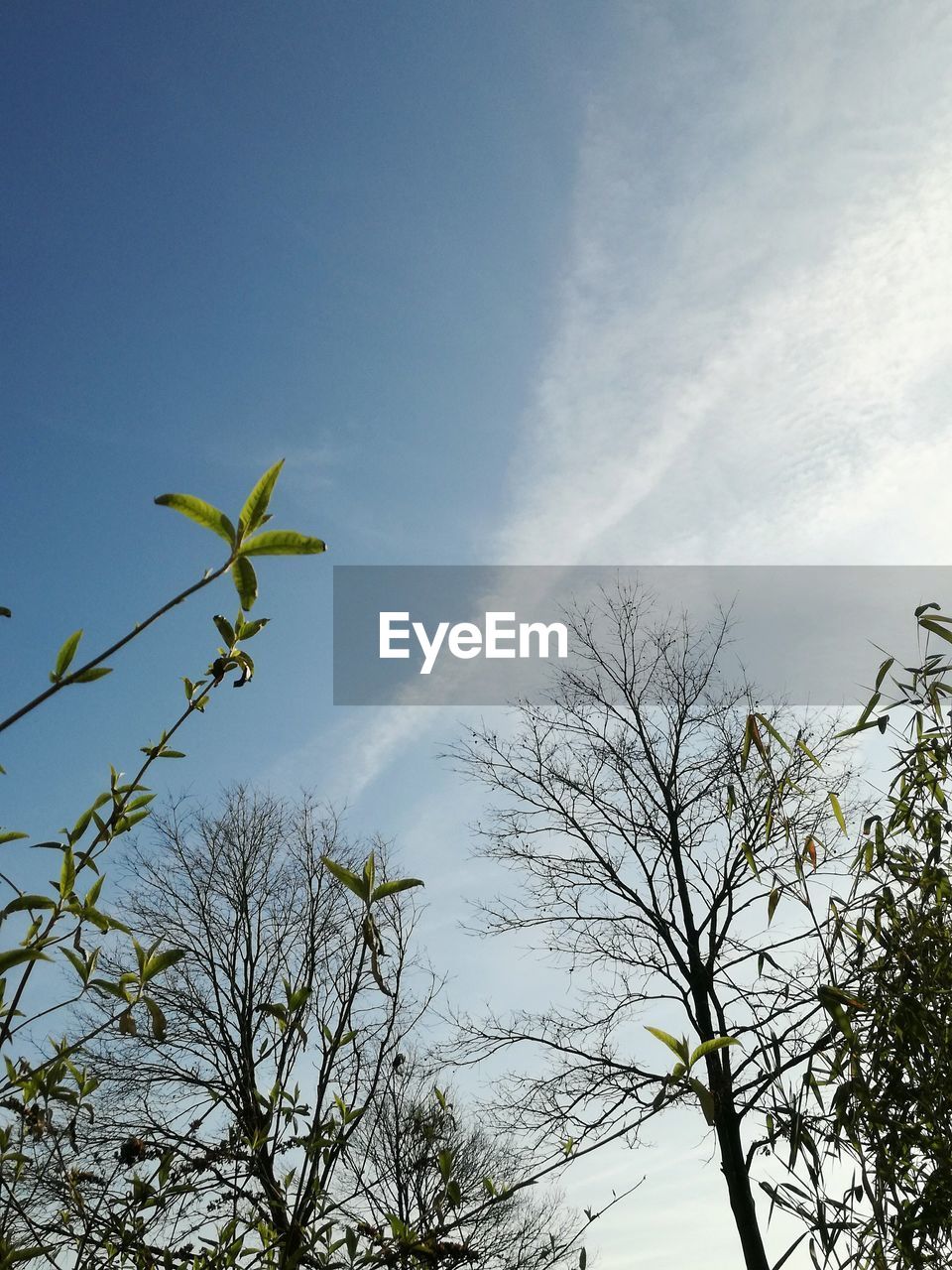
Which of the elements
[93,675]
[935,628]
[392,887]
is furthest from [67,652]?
[935,628]

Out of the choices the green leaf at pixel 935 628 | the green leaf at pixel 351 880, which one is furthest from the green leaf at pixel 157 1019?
the green leaf at pixel 935 628

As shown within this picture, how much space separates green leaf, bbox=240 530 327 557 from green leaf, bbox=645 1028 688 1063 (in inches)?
29.9

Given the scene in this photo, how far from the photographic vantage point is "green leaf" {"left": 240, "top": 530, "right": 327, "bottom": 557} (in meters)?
0.87

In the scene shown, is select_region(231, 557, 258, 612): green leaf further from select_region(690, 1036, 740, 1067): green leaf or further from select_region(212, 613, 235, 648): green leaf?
select_region(690, 1036, 740, 1067): green leaf

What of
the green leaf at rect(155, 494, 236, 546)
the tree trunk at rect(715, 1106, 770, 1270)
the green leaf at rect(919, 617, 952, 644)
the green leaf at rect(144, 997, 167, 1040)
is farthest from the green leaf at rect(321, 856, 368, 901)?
the tree trunk at rect(715, 1106, 770, 1270)

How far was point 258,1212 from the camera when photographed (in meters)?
1.41

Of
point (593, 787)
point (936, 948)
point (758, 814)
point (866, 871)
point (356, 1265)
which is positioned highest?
point (593, 787)

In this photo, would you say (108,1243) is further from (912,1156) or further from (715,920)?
(715,920)

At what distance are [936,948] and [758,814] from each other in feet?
1.32

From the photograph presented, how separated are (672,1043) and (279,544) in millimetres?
822

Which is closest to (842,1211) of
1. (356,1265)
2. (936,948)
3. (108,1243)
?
(936,948)

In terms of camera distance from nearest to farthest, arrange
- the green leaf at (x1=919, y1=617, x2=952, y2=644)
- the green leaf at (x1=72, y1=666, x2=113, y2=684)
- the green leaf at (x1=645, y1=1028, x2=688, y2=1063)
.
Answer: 1. the green leaf at (x1=72, y1=666, x2=113, y2=684)
2. the green leaf at (x1=645, y1=1028, x2=688, y2=1063)
3. the green leaf at (x1=919, y1=617, x2=952, y2=644)

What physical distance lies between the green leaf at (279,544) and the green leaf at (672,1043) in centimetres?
76

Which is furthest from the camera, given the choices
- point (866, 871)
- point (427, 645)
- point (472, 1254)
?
point (427, 645)
